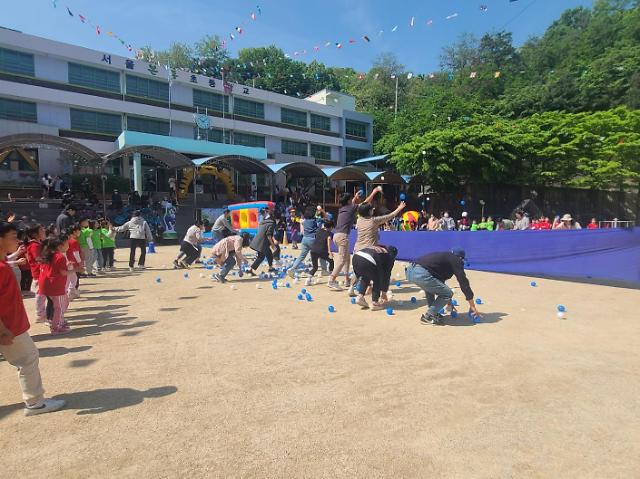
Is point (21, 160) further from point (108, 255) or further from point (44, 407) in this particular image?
point (44, 407)

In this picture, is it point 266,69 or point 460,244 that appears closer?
point 460,244

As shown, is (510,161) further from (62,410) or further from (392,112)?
(62,410)

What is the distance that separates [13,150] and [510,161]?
91.1ft

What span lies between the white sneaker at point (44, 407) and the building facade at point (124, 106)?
78.5ft

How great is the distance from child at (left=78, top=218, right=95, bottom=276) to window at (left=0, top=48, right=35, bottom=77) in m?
19.4

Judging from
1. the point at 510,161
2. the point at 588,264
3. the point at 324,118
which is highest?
the point at 324,118

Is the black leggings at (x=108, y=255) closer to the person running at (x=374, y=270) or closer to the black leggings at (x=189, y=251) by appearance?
Result: the black leggings at (x=189, y=251)

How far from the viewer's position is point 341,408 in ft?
10.9

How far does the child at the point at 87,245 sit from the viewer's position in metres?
9.57

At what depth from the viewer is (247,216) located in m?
18.5

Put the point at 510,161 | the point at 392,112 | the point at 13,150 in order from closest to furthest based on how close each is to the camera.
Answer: the point at 13,150 < the point at 510,161 < the point at 392,112

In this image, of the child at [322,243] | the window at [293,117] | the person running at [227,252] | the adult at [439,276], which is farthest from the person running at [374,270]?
the window at [293,117]

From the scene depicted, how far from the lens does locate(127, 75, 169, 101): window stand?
89.6 feet

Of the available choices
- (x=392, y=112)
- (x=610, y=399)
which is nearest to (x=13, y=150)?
(x=610, y=399)
